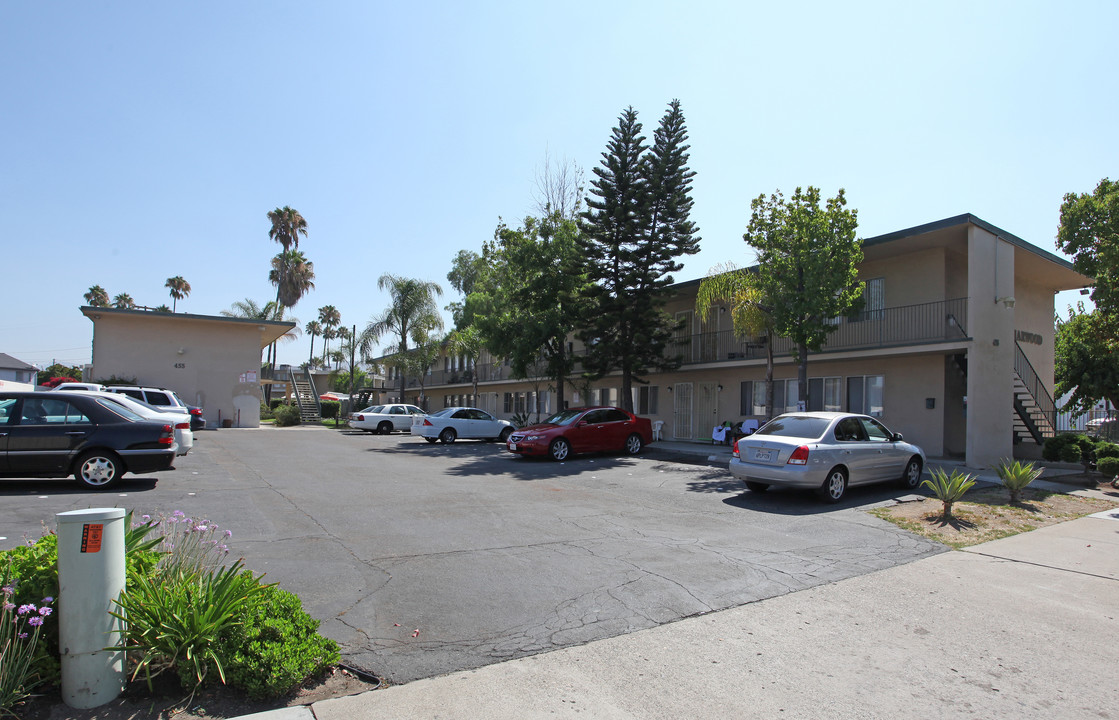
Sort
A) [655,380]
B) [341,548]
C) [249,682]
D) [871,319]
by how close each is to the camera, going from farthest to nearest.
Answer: [655,380]
[871,319]
[341,548]
[249,682]

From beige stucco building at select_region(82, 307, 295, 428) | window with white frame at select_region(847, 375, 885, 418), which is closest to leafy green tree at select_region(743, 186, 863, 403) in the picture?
window with white frame at select_region(847, 375, 885, 418)

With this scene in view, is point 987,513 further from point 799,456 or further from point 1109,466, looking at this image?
point 1109,466

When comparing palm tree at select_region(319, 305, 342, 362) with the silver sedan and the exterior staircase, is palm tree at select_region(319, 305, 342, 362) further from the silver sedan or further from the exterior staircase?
the silver sedan

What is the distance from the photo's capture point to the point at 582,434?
746 inches

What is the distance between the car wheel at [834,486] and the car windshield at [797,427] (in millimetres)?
682

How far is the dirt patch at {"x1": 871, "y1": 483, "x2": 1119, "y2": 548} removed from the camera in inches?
346

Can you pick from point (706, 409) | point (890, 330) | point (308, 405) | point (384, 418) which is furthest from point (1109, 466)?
point (308, 405)

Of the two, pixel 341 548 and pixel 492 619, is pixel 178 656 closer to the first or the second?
pixel 492 619

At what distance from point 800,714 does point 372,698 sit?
243cm

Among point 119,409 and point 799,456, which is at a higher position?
point 119,409

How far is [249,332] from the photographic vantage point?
3441cm

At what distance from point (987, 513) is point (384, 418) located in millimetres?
27649

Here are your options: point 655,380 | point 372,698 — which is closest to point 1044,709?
point 372,698

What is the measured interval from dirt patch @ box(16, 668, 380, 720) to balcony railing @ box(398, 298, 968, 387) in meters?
16.2
